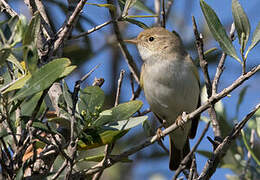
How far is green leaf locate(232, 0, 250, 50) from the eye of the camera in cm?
194

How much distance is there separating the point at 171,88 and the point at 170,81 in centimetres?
6

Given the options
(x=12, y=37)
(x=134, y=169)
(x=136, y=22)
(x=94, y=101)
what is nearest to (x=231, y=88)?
(x=94, y=101)

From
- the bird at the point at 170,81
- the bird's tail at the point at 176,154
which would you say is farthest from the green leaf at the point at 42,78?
the bird's tail at the point at 176,154

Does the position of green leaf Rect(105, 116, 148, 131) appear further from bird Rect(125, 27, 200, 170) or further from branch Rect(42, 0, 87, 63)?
bird Rect(125, 27, 200, 170)

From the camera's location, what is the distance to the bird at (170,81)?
3.58m

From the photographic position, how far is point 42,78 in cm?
160

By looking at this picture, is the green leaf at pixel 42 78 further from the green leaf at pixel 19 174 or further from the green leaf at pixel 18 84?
the green leaf at pixel 19 174

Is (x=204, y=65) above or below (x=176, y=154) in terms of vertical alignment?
above

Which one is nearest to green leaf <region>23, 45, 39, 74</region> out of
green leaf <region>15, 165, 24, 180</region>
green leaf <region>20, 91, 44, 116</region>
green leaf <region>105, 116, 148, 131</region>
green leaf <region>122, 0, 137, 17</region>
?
green leaf <region>20, 91, 44, 116</region>

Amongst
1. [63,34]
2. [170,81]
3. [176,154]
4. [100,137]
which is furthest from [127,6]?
[176,154]

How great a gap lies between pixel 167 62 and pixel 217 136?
1.32 meters

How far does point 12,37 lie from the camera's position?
148 cm

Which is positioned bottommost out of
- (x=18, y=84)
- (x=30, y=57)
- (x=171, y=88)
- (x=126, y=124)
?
(x=171, y=88)

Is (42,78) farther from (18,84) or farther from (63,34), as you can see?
(63,34)
